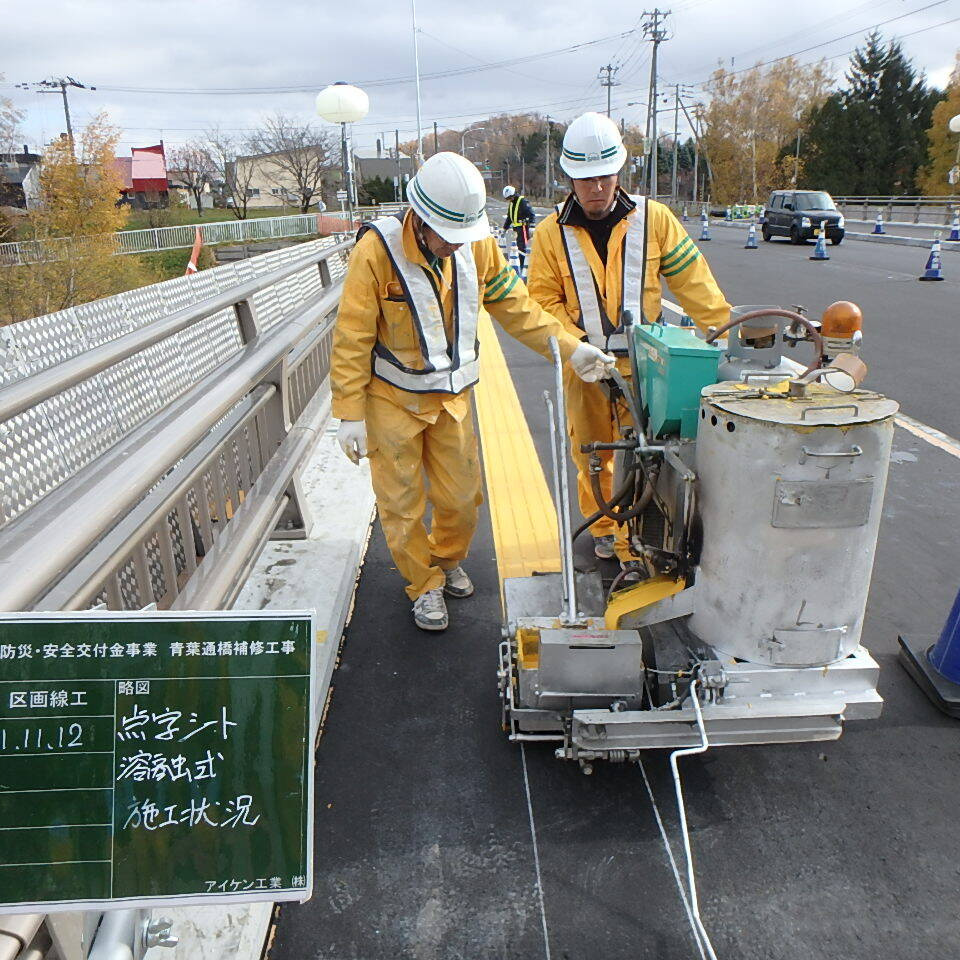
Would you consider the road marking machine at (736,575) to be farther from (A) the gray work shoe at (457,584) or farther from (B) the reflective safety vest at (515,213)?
(B) the reflective safety vest at (515,213)

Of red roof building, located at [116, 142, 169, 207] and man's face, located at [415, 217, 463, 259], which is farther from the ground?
red roof building, located at [116, 142, 169, 207]

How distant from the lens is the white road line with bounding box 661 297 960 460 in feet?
19.7

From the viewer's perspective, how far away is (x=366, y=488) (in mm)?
5285

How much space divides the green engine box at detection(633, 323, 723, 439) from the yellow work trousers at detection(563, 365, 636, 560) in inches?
34.2

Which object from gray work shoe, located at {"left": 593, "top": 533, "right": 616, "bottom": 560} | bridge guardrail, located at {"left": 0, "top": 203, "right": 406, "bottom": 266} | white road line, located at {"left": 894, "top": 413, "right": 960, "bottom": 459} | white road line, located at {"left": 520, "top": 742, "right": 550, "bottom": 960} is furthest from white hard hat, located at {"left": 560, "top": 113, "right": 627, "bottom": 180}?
bridge guardrail, located at {"left": 0, "top": 203, "right": 406, "bottom": 266}

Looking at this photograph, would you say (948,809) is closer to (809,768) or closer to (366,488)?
(809,768)

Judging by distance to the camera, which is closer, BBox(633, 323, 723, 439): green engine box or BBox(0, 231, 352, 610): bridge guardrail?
BBox(0, 231, 352, 610): bridge guardrail

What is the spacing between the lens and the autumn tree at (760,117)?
6544cm

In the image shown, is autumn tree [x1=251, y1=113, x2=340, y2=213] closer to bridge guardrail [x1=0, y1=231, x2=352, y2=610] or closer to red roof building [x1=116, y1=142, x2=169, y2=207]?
red roof building [x1=116, y1=142, x2=169, y2=207]

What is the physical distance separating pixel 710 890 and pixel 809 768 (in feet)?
2.32

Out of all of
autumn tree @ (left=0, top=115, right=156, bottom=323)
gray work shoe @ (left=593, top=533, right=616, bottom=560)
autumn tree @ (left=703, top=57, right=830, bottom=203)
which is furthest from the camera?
autumn tree @ (left=703, top=57, right=830, bottom=203)

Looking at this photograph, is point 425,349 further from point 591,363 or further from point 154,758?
point 154,758

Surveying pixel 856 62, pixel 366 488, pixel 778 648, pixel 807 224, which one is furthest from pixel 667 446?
pixel 856 62

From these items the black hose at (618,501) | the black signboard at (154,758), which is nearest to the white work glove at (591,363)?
the black hose at (618,501)
